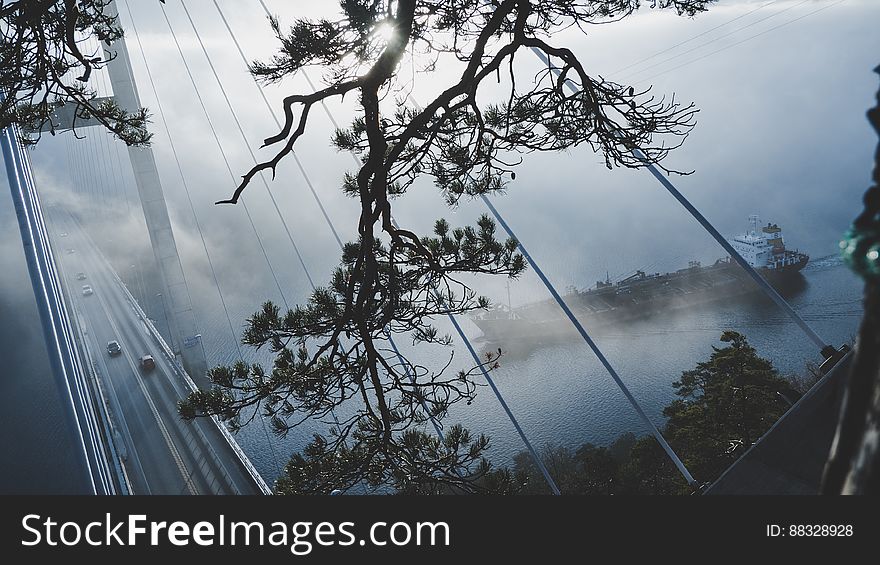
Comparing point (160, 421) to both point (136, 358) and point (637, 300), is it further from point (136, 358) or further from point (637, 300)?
point (637, 300)

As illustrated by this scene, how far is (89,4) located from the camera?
92.5 inches

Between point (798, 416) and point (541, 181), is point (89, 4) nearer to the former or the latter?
point (798, 416)

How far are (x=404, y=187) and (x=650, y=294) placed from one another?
976 cm

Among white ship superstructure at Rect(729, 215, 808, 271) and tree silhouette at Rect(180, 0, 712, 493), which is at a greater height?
white ship superstructure at Rect(729, 215, 808, 271)

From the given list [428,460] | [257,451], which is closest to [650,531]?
[428,460]

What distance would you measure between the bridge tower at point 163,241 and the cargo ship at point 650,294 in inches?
263

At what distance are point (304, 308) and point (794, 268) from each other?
1043 cm

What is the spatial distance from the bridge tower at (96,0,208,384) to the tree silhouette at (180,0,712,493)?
1044 cm

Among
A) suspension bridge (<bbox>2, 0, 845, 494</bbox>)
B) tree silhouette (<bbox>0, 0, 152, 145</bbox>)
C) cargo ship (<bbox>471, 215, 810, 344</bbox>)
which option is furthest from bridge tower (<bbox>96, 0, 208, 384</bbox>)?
tree silhouette (<bbox>0, 0, 152, 145</bbox>)

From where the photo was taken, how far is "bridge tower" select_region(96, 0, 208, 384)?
11.6 m

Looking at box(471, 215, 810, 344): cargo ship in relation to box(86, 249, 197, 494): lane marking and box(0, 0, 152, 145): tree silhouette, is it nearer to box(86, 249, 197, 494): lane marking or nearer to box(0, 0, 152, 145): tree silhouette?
box(86, 249, 197, 494): lane marking

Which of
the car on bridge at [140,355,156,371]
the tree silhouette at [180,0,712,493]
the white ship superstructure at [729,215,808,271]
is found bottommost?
the tree silhouette at [180,0,712,493]

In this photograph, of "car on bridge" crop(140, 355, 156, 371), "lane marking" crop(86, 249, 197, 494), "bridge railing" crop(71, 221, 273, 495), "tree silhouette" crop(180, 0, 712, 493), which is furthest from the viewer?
"car on bridge" crop(140, 355, 156, 371)

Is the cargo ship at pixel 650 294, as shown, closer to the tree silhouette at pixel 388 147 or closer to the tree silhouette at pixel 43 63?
the tree silhouette at pixel 388 147
